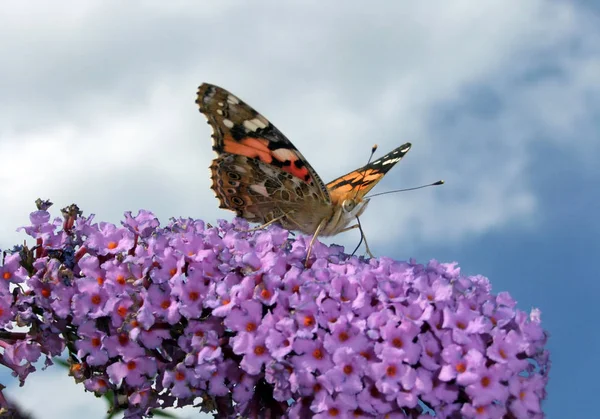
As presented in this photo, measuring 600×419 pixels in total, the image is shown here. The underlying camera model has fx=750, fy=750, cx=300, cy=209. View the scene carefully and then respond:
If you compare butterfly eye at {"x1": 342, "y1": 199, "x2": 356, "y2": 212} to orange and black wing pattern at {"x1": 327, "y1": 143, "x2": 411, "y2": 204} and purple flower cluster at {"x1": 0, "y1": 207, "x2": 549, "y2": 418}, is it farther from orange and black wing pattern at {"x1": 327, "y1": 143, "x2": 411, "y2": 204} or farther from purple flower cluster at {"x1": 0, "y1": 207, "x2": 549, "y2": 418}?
purple flower cluster at {"x1": 0, "y1": 207, "x2": 549, "y2": 418}

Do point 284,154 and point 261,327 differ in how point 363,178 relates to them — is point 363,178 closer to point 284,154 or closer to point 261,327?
point 284,154

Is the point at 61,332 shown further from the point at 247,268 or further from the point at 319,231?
the point at 319,231

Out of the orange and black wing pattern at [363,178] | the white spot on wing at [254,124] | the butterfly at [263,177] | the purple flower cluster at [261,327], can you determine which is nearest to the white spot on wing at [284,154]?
the butterfly at [263,177]

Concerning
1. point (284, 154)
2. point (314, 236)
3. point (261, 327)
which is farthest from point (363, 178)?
point (261, 327)

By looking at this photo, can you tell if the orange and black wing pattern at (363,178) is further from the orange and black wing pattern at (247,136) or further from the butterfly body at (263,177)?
the orange and black wing pattern at (247,136)

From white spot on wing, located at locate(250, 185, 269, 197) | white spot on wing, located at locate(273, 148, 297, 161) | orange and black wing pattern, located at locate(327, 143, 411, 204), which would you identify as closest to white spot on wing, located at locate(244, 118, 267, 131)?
white spot on wing, located at locate(273, 148, 297, 161)

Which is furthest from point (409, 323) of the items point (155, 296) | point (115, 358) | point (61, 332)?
point (61, 332)
